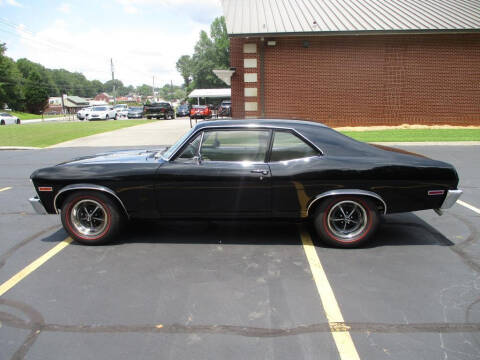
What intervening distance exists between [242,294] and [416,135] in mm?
13981

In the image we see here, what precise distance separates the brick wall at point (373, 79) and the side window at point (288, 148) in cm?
1303

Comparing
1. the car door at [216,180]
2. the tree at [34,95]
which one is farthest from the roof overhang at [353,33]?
the tree at [34,95]

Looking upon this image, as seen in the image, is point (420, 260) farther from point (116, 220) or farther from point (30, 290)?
point (30, 290)

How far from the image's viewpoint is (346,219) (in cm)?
414

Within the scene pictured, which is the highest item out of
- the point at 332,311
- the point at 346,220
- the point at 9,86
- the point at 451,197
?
the point at 9,86

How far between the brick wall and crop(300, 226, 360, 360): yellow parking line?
45.0 feet

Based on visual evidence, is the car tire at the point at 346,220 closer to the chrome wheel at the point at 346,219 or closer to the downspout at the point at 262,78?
the chrome wheel at the point at 346,219

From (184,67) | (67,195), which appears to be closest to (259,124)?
(67,195)

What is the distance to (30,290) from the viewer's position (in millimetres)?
3299

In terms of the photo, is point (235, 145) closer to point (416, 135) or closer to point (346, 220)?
point (346, 220)

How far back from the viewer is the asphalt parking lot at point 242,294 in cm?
250

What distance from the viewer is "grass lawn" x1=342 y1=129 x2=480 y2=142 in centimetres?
1373

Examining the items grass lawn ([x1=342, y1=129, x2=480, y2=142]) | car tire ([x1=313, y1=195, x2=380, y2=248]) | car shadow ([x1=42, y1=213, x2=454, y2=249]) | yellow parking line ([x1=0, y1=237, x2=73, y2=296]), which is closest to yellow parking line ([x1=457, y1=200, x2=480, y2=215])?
car shadow ([x1=42, y1=213, x2=454, y2=249])

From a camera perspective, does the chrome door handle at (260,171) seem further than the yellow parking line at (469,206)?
No
